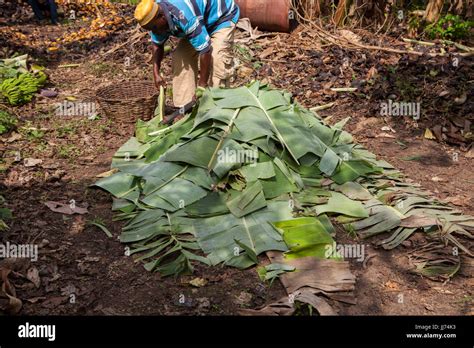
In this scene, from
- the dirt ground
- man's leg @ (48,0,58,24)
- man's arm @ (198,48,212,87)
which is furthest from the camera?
man's leg @ (48,0,58,24)

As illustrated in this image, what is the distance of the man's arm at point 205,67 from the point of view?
5.52m

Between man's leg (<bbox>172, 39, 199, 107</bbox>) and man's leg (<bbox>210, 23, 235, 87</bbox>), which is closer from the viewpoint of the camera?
man's leg (<bbox>210, 23, 235, 87</bbox>)

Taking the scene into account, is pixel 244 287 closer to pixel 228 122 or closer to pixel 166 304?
pixel 166 304

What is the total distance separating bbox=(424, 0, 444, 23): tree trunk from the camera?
28.6 ft

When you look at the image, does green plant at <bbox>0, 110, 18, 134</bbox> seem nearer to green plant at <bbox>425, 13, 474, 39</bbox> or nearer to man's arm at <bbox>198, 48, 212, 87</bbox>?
man's arm at <bbox>198, 48, 212, 87</bbox>

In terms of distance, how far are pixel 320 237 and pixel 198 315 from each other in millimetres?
1079

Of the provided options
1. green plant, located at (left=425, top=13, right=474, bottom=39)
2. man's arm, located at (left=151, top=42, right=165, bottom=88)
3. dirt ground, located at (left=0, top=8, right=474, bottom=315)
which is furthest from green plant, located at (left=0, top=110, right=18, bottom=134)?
green plant, located at (left=425, top=13, right=474, bottom=39)

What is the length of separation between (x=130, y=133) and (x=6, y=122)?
4.45 ft

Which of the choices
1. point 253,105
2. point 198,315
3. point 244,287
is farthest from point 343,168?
point 198,315

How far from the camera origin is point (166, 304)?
356 centimetres

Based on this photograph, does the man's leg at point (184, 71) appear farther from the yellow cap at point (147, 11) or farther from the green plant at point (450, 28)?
the green plant at point (450, 28)

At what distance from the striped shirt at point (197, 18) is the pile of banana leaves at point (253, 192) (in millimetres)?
522

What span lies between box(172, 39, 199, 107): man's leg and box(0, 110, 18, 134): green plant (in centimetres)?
181

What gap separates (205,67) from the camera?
561cm
